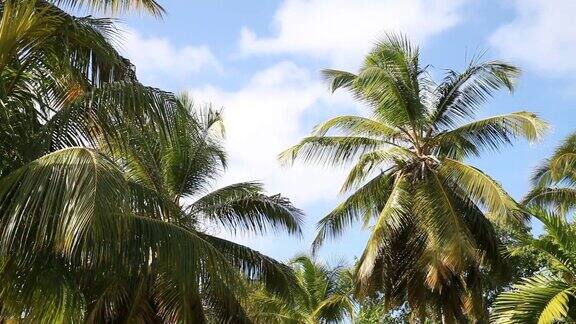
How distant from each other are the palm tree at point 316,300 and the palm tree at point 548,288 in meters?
12.6

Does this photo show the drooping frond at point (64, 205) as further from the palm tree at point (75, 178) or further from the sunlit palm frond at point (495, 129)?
the sunlit palm frond at point (495, 129)

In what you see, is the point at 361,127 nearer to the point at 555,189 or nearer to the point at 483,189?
the point at 483,189

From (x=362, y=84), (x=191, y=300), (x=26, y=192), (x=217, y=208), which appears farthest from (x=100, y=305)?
(x=362, y=84)

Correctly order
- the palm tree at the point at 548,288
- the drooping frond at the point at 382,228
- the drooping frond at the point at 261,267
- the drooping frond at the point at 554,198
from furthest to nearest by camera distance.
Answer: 1. the drooping frond at the point at 554,198
2. the drooping frond at the point at 382,228
3. the drooping frond at the point at 261,267
4. the palm tree at the point at 548,288

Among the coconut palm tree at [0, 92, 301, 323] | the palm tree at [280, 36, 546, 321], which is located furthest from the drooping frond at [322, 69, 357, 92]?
the coconut palm tree at [0, 92, 301, 323]

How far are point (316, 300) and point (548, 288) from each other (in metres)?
16.3

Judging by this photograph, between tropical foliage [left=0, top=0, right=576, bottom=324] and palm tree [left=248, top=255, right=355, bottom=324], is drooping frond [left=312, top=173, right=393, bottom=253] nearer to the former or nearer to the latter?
tropical foliage [left=0, top=0, right=576, bottom=324]

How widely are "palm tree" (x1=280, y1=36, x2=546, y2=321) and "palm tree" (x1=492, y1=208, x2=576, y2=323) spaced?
3.95 m

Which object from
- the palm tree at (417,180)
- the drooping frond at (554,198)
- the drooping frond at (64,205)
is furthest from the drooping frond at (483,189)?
the drooping frond at (64,205)

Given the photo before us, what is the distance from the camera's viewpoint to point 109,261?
24.6ft

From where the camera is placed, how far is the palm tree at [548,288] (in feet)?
32.9

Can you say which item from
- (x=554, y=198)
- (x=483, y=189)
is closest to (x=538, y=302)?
(x=483, y=189)

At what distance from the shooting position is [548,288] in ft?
33.3

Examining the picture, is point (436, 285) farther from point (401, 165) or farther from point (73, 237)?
point (73, 237)
